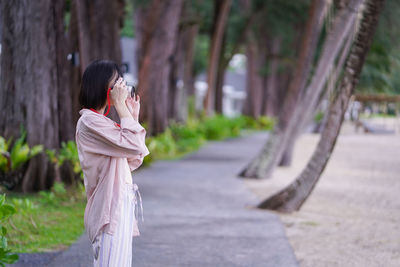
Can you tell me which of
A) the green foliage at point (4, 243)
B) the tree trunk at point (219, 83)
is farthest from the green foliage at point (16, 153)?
the tree trunk at point (219, 83)

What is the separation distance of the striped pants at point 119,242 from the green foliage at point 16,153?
19.1 feet

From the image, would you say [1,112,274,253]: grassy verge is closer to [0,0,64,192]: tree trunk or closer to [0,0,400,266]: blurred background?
[0,0,400,266]: blurred background

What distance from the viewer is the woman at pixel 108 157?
3889 millimetres

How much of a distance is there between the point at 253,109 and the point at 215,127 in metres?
14.2

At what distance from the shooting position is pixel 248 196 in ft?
36.0

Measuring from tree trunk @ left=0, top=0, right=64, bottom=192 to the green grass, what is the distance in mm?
706

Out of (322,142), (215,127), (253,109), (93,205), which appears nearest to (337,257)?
(322,142)

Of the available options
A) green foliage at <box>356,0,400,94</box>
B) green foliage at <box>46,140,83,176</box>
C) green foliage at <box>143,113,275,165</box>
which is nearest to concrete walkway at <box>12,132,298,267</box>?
green foliage at <box>46,140,83,176</box>

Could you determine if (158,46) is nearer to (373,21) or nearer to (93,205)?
(373,21)

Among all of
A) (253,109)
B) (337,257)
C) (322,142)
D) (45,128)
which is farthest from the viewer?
(253,109)

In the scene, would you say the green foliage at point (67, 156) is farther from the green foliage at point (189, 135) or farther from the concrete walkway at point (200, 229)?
the green foliage at point (189, 135)

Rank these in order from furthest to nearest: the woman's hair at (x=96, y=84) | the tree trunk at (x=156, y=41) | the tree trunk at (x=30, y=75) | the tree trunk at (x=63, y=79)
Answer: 1. the tree trunk at (x=156, y=41)
2. the tree trunk at (x=63, y=79)
3. the tree trunk at (x=30, y=75)
4. the woman's hair at (x=96, y=84)

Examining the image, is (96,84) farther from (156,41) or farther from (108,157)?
(156,41)

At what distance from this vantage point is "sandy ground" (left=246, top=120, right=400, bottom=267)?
267 inches
